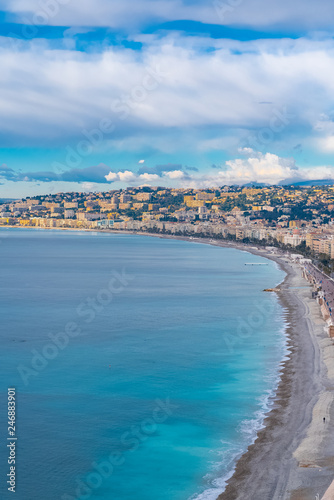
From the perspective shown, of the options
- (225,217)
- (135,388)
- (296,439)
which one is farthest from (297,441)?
(225,217)

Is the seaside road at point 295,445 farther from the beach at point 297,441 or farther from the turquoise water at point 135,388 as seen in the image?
the turquoise water at point 135,388

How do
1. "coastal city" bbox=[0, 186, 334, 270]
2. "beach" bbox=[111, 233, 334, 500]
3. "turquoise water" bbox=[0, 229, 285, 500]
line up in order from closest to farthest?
1. "beach" bbox=[111, 233, 334, 500]
2. "turquoise water" bbox=[0, 229, 285, 500]
3. "coastal city" bbox=[0, 186, 334, 270]

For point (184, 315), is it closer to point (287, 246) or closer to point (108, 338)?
point (108, 338)

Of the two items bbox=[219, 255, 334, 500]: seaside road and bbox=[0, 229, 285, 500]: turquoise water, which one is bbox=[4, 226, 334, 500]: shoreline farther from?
bbox=[0, 229, 285, 500]: turquoise water

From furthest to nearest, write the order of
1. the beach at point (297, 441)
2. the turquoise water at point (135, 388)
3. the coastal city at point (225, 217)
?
the coastal city at point (225, 217) → the turquoise water at point (135, 388) → the beach at point (297, 441)

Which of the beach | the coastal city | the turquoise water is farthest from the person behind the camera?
the coastal city

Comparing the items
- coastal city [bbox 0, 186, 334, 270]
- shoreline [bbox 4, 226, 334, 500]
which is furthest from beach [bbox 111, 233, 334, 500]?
coastal city [bbox 0, 186, 334, 270]

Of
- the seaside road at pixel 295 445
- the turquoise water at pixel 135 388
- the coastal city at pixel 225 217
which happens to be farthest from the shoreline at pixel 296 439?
the coastal city at pixel 225 217

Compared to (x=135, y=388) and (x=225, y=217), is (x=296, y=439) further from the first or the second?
(x=225, y=217)
